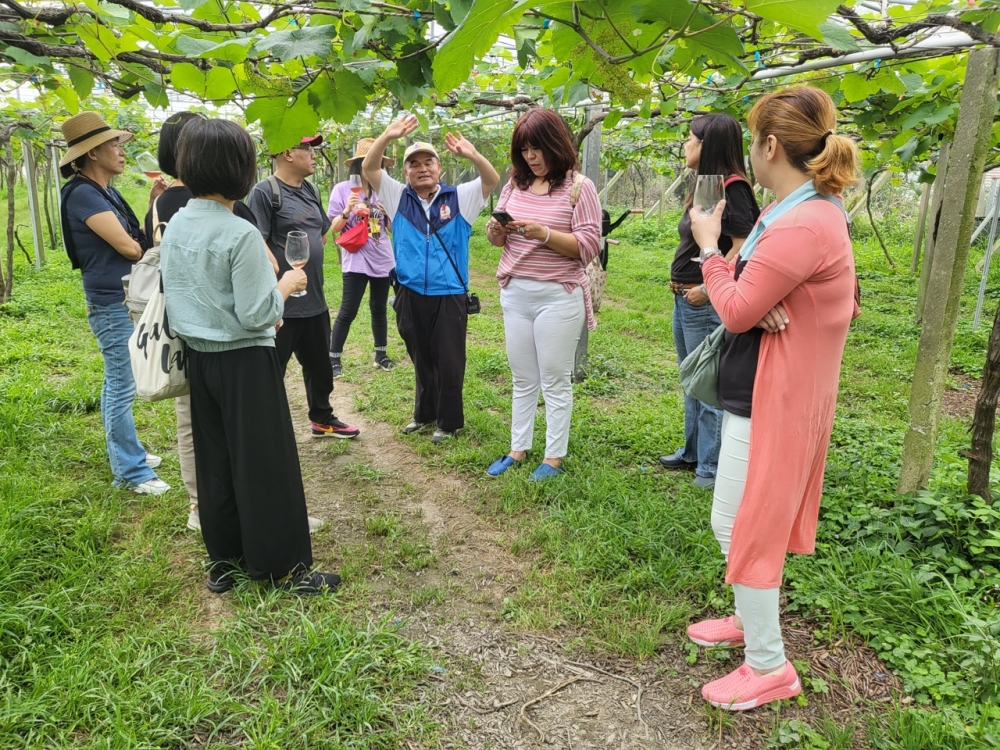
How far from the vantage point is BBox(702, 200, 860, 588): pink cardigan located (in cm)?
172

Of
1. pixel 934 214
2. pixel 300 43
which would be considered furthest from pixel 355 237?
pixel 934 214

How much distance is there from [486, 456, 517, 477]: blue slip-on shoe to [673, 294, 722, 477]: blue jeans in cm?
108

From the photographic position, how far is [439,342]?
163 inches

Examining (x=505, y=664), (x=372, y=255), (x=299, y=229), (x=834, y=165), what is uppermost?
(x=834, y=165)

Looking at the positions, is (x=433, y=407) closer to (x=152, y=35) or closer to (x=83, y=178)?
(x=83, y=178)

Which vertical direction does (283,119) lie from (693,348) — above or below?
above

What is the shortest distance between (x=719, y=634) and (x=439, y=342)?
7.96 ft

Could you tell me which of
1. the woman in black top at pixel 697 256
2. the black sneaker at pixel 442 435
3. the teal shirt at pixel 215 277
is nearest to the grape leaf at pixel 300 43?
the teal shirt at pixel 215 277

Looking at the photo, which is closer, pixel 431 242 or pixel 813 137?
pixel 813 137

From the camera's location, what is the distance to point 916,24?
6.23ft

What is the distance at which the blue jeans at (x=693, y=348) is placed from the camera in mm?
3379

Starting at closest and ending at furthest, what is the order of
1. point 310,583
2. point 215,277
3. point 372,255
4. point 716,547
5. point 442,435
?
point 215,277, point 310,583, point 716,547, point 442,435, point 372,255

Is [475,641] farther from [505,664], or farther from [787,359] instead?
[787,359]

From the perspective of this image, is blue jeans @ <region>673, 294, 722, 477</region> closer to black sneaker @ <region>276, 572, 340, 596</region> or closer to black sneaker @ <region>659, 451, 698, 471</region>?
black sneaker @ <region>659, 451, 698, 471</region>
